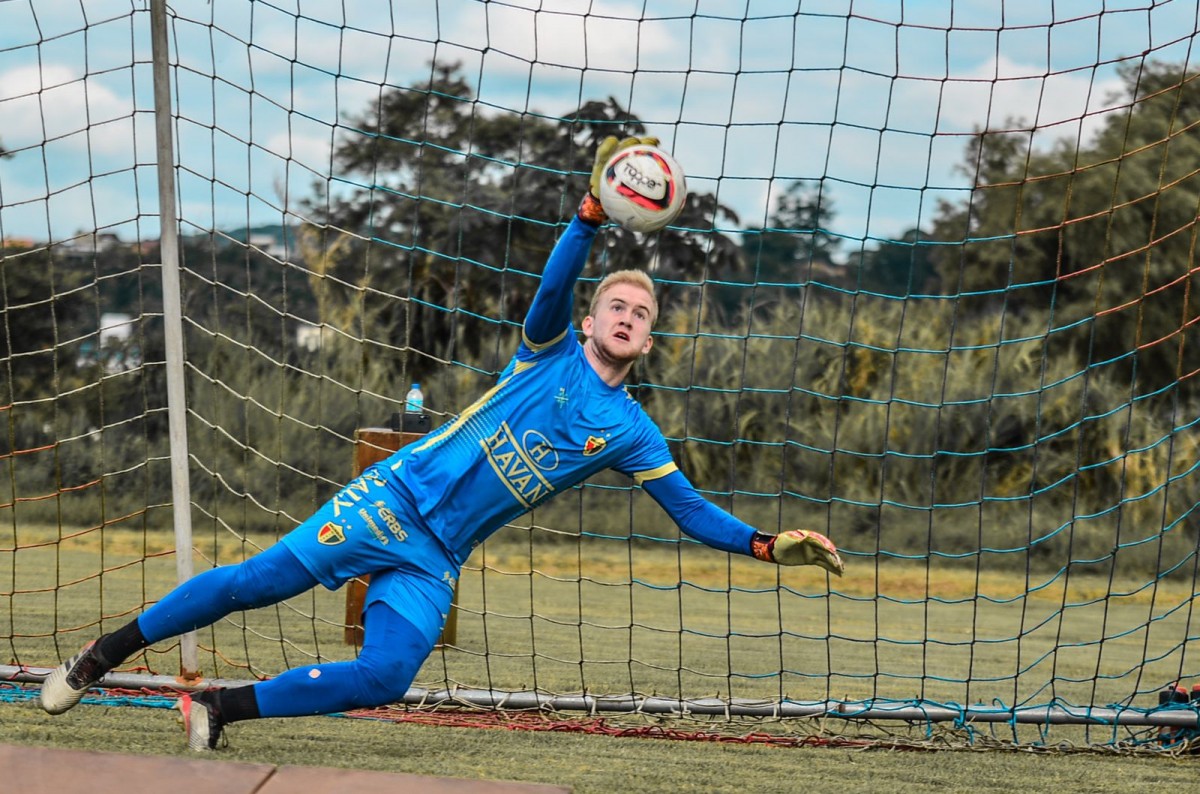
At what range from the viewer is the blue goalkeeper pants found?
3807 mm

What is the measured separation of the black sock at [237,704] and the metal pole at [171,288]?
3.88 ft

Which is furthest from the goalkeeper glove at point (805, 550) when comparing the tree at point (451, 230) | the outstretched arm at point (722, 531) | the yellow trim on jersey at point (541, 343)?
the tree at point (451, 230)

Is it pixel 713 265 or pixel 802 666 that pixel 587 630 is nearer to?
pixel 802 666

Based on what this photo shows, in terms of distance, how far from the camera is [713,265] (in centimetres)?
1431

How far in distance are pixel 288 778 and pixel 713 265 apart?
38.3 ft

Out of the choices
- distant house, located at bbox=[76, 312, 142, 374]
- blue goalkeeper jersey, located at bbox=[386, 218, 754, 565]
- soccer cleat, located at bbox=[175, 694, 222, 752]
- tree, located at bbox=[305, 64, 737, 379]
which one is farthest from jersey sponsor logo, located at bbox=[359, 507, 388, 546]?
distant house, located at bbox=[76, 312, 142, 374]

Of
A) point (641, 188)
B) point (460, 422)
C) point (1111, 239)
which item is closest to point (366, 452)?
point (460, 422)

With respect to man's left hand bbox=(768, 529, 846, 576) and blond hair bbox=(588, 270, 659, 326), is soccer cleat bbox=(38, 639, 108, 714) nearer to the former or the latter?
blond hair bbox=(588, 270, 659, 326)

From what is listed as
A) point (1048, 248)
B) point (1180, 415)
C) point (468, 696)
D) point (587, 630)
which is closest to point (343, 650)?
point (468, 696)

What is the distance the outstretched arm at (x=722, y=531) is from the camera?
4.08m

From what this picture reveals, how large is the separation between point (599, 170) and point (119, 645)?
2.04m

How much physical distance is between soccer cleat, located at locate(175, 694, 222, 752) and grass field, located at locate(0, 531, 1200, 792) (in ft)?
0.33

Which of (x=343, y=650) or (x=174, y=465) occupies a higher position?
(x=174, y=465)

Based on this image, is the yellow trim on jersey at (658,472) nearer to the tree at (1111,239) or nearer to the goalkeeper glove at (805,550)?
the goalkeeper glove at (805,550)
